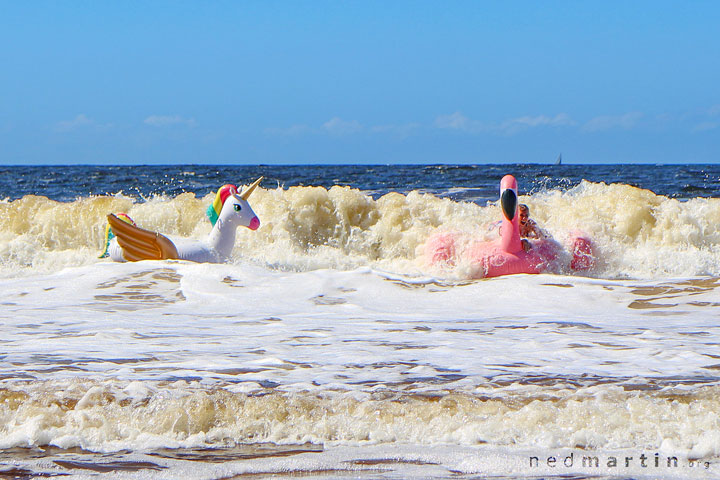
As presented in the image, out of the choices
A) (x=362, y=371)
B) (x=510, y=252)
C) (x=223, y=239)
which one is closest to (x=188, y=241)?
(x=223, y=239)

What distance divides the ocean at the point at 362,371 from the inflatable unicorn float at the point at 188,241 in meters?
0.32

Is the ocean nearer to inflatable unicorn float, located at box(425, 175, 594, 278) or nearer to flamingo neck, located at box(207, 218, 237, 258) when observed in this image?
inflatable unicorn float, located at box(425, 175, 594, 278)

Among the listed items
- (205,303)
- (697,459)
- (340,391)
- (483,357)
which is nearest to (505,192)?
(205,303)

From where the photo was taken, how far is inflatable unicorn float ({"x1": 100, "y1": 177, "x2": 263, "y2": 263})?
8.51 metres

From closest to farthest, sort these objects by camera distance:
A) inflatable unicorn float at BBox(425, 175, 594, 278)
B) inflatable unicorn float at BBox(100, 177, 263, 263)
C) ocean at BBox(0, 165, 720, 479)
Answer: ocean at BBox(0, 165, 720, 479), inflatable unicorn float at BBox(425, 175, 594, 278), inflatable unicorn float at BBox(100, 177, 263, 263)

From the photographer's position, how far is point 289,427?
3.43 meters

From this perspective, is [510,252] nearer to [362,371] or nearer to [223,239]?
[223,239]

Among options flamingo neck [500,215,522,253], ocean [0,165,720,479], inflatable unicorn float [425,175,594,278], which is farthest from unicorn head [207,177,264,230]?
flamingo neck [500,215,522,253]

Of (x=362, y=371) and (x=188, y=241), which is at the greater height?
(x=188, y=241)

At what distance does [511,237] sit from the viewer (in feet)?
27.0

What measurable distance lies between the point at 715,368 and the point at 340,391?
1935 millimetres

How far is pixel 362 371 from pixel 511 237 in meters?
4.27

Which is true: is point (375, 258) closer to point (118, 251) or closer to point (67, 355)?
point (118, 251)

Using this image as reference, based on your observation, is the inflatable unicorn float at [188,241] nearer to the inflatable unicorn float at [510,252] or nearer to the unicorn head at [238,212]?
the unicorn head at [238,212]
